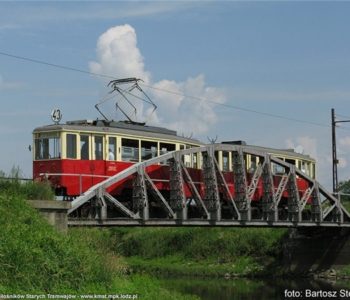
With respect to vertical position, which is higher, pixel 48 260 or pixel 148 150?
pixel 148 150

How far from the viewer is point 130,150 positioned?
29438 mm

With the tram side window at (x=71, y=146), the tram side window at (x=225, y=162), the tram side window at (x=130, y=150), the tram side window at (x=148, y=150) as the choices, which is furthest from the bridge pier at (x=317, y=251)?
A: the tram side window at (x=71, y=146)

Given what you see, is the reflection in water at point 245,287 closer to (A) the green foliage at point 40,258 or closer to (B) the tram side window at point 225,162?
(B) the tram side window at point 225,162

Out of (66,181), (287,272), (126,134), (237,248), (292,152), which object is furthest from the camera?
(237,248)

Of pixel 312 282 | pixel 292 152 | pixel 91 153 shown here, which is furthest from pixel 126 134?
pixel 312 282

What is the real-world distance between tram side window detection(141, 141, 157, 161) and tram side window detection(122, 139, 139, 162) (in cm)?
41

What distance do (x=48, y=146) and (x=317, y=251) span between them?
90.9 ft

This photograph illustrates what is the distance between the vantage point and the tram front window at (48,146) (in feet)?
90.3

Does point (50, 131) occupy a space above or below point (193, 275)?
above

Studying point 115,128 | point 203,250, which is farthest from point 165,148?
point 203,250

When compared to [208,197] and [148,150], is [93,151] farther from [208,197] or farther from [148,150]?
[208,197]

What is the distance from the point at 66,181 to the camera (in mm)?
26750

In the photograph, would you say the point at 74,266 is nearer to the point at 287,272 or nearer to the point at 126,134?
the point at 126,134

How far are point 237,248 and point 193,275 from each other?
4.64 meters
